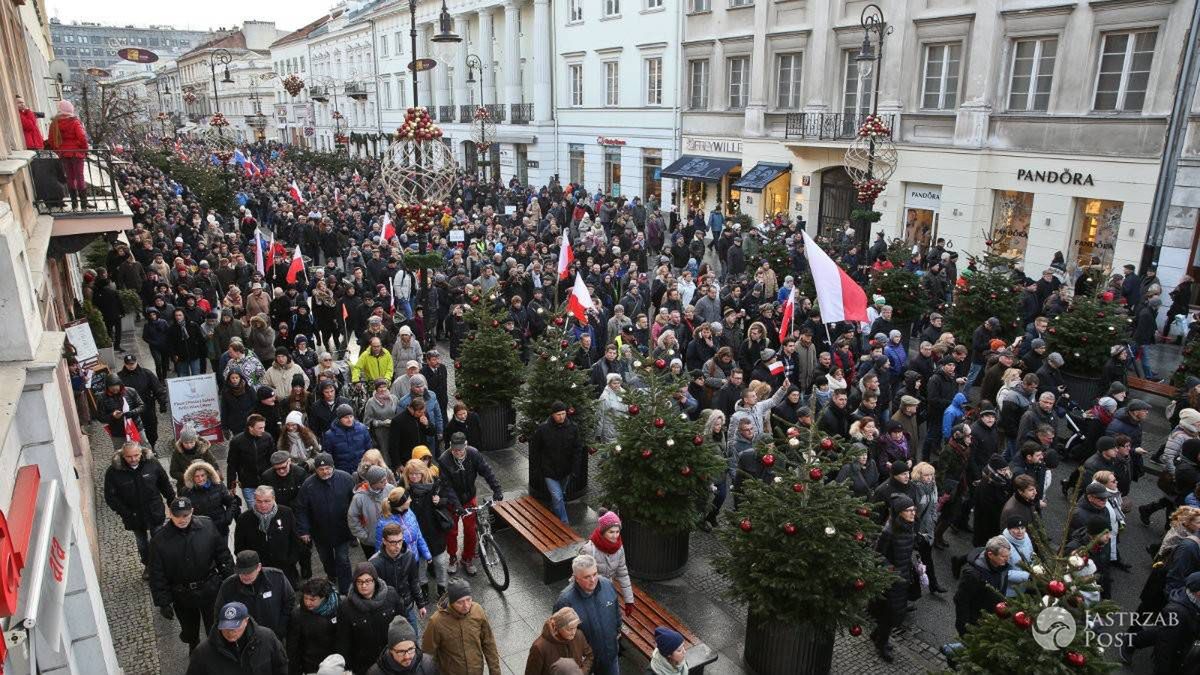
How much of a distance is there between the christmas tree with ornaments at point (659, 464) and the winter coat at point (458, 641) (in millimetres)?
2500

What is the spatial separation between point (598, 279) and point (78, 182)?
9.25m

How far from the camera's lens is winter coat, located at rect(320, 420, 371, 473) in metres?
9.05

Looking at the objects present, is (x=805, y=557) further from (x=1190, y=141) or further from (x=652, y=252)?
(x=652, y=252)

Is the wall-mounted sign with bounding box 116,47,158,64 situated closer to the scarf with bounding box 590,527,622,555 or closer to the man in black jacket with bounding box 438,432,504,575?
the man in black jacket with bounding box 438,432,504,575

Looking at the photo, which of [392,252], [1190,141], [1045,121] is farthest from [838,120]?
[392,252]

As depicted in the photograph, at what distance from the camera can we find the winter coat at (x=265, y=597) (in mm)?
6148

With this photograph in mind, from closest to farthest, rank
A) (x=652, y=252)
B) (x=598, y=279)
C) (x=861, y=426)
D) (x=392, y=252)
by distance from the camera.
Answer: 1. (x=861, y=426)
2. (x=598, y=279)
3. (x=392, y=252)
4. (x=652, y=252)

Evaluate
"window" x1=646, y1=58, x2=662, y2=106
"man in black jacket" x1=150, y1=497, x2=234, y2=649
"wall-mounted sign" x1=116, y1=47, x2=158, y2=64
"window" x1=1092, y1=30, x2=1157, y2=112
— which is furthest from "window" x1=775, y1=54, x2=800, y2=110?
"man in black jacket" x1=150, y1=497, x2=234, y2=649

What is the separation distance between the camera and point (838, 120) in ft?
84.0

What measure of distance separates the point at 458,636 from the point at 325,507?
2344 mm

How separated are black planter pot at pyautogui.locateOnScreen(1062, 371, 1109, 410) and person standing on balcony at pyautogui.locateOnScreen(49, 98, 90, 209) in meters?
14.4

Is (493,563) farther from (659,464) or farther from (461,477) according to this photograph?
(659,464)

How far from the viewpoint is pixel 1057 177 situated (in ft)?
65.6

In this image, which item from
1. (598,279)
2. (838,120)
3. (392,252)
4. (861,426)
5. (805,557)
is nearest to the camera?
(805,557)
